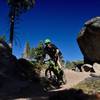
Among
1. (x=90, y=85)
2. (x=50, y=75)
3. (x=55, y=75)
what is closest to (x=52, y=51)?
(x=55, y=75)

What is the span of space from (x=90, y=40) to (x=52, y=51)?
1075cm

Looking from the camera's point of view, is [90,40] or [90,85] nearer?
[90,85]

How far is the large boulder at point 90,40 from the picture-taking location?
24.7 meters

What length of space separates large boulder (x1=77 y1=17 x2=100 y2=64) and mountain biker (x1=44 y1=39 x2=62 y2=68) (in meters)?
9.68

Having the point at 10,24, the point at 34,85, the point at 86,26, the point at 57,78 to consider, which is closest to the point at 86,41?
the point at 86,26

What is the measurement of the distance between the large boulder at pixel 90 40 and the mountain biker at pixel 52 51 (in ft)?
31.8

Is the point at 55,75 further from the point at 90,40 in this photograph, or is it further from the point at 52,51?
the point at 90,40

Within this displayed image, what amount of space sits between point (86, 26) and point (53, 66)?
9941 mm

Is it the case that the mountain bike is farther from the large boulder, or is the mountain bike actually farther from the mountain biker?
the large boulder

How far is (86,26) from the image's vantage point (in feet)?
82.6

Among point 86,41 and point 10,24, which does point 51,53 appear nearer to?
point 86,41

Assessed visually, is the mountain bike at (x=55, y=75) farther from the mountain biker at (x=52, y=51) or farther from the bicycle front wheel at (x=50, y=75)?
the mountain biker at (x=52, y=51)

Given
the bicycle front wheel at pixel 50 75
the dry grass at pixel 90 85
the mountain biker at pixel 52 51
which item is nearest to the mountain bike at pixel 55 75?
the bicycle front wheel at pixel 50 75

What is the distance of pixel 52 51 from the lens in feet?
50.3
